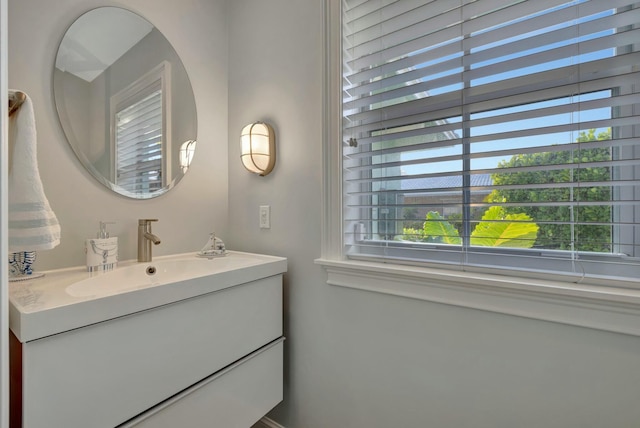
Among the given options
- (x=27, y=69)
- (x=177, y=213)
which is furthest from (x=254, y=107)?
(x=27, y=69)

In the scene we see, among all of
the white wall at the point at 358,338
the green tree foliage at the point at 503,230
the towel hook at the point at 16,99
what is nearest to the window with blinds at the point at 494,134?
the green tree foliage at the point at 503,230

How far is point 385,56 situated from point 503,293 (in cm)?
91

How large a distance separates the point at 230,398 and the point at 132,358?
1.41 ft

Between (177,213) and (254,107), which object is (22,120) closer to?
(177,213)

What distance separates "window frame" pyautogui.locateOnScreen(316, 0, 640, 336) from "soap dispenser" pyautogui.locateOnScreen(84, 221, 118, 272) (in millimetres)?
781

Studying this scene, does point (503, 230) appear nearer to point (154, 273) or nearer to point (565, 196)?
point (565, 196)

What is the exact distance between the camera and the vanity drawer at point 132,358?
67 cm

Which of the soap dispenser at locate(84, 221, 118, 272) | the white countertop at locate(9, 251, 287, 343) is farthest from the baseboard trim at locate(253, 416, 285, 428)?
the soap dispenser at locate(84, 221, 118, 272)

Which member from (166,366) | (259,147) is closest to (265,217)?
(259,147)

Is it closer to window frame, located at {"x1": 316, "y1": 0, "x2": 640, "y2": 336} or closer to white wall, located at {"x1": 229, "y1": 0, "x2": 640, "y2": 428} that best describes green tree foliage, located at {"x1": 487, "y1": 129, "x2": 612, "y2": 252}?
window frame, located at {"x1": 316, "y1": 0, "x2": 640, "y2": 336}

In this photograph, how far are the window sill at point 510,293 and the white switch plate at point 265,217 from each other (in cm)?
43

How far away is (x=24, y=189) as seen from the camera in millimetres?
810

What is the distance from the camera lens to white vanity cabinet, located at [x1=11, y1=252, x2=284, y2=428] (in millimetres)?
682

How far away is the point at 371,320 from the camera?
1.14m
